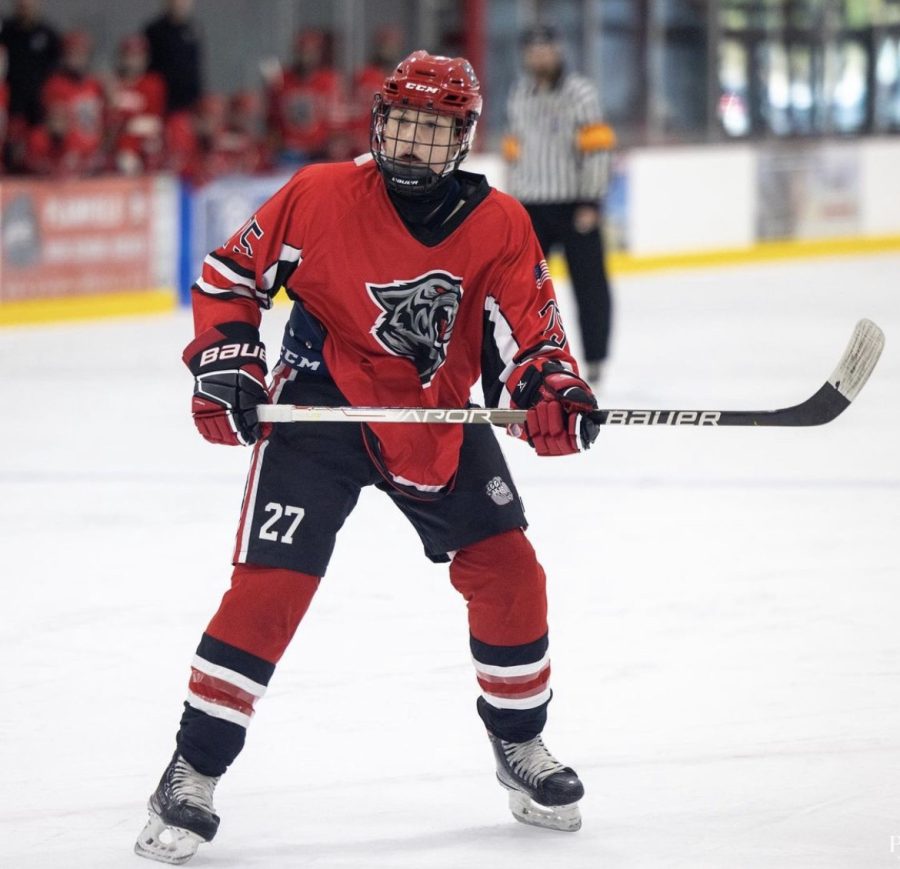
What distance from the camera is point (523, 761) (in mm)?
2398

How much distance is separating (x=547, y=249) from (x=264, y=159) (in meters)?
4.24

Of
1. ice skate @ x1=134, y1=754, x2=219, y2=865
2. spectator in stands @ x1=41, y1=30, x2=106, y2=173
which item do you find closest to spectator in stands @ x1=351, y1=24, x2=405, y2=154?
spectator in stands @ x1=41, y1=30, x2=106, y2=173

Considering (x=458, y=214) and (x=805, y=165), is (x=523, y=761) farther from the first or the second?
(x=805, y=165)

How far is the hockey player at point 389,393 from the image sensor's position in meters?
2.24

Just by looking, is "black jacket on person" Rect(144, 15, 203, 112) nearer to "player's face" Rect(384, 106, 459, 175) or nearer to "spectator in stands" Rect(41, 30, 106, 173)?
"spectator in stands" Rect(41, 30, 106, 173)

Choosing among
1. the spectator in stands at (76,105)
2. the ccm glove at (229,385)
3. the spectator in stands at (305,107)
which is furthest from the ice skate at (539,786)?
the spectator in stands at (305,107)

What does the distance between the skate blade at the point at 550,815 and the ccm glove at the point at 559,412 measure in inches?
18.0

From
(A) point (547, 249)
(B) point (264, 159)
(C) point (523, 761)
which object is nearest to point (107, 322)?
(B) point (264, 159)

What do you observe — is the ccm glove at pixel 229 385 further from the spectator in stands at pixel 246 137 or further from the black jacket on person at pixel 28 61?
the spectator in stands at pixel 246 137

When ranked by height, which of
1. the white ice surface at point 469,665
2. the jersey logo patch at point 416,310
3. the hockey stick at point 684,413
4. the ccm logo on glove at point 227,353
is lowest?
the white ice surface at point 469,665

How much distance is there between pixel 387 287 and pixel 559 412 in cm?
27

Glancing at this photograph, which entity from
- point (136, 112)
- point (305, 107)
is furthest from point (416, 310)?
point (305, 107)

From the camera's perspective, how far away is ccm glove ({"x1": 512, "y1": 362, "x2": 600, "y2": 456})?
2.26 metres

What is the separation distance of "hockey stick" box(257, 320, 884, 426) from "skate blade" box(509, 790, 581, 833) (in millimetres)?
495
